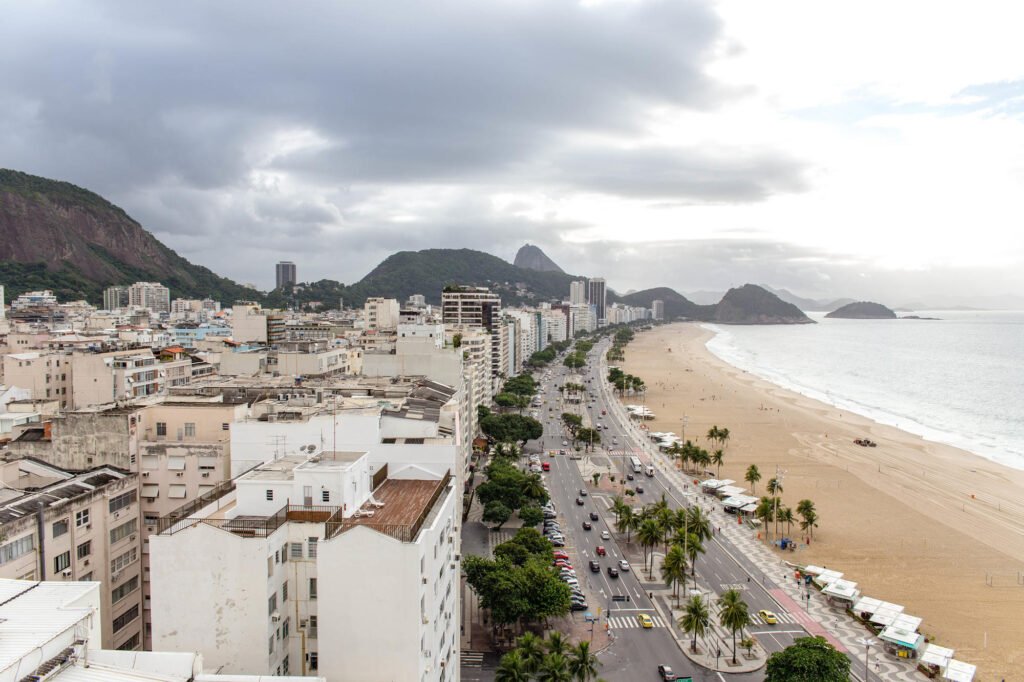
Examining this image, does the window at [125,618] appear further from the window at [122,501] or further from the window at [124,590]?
the window at [122,501]

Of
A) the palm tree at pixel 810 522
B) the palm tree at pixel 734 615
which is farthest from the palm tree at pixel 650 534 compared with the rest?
the palm tree at pixel 810 522

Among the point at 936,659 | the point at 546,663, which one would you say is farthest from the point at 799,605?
the point at 546,663

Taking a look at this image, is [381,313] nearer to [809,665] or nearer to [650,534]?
[650,534]

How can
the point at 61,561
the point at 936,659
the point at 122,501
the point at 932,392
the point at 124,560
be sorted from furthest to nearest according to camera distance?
the point at 932,392 → the point at 936,659 → the point at 122,501 → the point at 124,560 → the point at 61,561

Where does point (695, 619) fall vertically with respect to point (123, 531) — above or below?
below

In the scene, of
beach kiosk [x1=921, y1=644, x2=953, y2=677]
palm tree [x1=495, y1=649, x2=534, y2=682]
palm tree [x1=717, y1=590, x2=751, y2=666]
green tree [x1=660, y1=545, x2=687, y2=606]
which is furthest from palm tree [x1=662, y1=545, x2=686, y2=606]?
palm tree [x1=495, y1=649, x2=534, y2=682]


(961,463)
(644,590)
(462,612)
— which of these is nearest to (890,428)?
(961,463)

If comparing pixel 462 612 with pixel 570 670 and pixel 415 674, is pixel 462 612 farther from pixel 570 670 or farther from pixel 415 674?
pixel 415 674
